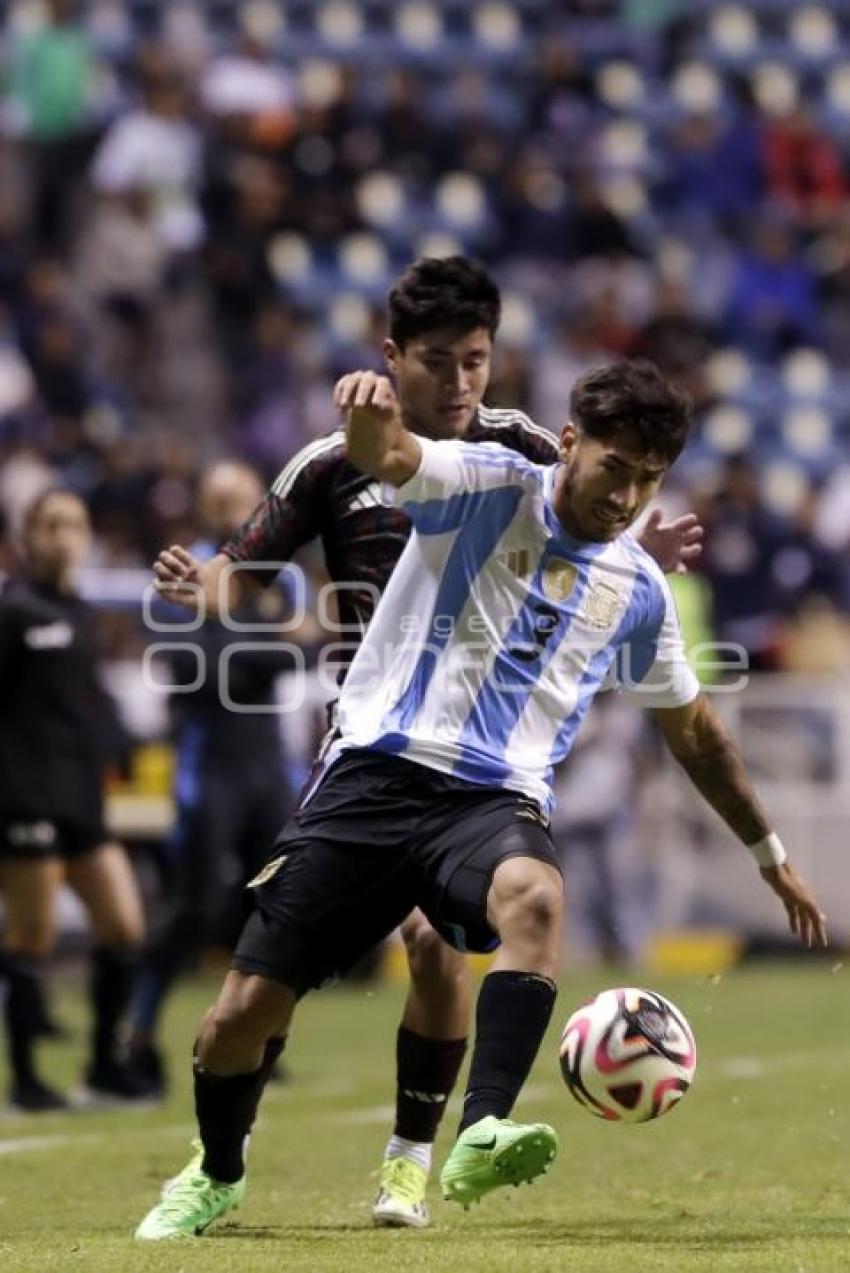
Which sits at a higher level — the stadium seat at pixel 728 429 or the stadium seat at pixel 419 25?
the stadium seat at pixel 419 25

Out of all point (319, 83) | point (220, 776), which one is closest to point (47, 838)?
point (220, 776)

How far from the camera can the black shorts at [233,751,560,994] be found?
5.94 metres

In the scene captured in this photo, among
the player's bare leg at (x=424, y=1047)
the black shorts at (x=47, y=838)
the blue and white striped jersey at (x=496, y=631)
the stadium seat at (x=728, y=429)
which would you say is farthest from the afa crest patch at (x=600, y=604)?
the stadium seat at (x=728, y=429)

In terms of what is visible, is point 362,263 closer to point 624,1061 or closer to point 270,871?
point 270,871

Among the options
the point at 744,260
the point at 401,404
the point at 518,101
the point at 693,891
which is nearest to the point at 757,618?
the point at 693,891

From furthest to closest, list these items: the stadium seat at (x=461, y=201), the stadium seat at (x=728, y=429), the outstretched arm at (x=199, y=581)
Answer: the stadium seat at (x=461, y=201), the stadium seat at (x=728, y=429), the outstretched arm at (x=199, y=581)

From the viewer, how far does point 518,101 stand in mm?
22422

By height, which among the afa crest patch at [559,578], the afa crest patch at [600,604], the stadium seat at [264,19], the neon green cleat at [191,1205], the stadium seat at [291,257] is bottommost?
the neon green cleat at [191,1205]

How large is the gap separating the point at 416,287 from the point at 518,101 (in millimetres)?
16211

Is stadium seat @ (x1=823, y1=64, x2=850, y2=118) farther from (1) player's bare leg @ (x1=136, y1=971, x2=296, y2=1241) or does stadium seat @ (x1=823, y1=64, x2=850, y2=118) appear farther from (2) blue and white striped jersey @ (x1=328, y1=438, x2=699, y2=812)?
(1) player's bare leg @ (x1=136, y1=971, x2=296, y2=1241)

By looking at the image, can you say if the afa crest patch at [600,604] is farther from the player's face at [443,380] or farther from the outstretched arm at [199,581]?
the outstretched arm at [199,581]

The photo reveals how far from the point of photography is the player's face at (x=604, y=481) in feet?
19.0

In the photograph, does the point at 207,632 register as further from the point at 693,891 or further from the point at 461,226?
the point at 461,226

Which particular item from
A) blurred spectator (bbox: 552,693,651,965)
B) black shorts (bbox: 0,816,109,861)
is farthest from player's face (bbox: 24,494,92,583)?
blurred spectator (bbox: 552,693,651,965)
